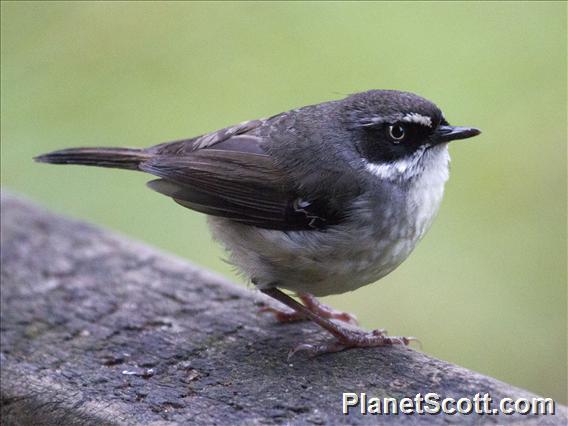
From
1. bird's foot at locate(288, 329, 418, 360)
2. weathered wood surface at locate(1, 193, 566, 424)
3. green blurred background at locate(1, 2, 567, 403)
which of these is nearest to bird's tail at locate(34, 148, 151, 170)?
weathered wood surface at locate(1, 193, 566, 424)

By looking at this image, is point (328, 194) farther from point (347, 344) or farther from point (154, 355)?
point (154, 355)

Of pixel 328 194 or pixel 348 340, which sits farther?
pixel 328 194

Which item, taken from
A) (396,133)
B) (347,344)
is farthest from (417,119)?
(347,344)

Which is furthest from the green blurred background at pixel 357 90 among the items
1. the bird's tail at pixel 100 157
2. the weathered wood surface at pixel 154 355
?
the bird's tail at pixel 100 157

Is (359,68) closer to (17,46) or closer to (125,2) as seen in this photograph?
(125,2)

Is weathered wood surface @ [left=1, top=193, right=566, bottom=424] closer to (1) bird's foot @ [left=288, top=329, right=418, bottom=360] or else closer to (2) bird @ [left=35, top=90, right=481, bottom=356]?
(1) bird's foot @ [left=288, top=329, right=418, bottom=360]

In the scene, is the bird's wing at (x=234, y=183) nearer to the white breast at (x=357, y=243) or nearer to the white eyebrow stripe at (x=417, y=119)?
the white breast at (x=357, y=243)
